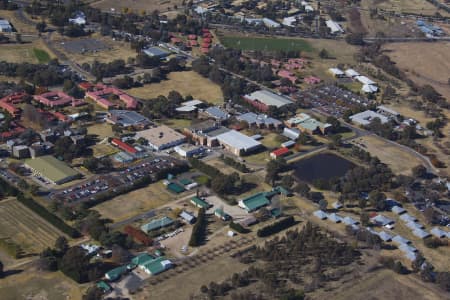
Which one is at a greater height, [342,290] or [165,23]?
[165,23]

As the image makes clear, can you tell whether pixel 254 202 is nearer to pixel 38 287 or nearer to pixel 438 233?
pixel 438 233

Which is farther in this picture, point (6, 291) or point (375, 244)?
point (375, 244)

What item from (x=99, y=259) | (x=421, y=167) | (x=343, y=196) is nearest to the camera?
(x=99, y=259)

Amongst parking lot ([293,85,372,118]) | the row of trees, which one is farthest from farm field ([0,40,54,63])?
the row of trees

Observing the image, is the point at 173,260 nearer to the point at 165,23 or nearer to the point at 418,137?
the point at 418,137

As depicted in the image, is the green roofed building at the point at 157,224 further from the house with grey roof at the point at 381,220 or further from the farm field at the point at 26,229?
the house with grey roof at the point at 381,220

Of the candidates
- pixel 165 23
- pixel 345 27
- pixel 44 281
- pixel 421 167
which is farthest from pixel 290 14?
pixel 44 281

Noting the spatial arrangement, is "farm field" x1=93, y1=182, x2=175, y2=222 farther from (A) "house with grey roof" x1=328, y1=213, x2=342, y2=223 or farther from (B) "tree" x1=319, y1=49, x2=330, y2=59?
(B) "tree" x1=319, y1=49, x2=330, y2=59

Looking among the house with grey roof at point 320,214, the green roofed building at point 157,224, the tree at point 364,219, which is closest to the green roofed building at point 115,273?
the green roofed building at point 157,224

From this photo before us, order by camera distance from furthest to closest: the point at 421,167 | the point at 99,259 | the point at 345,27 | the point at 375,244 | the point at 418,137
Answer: the point at 345,27
the point at 418,137
the point at 421,167
the point at 375,244
the point at 99,259
